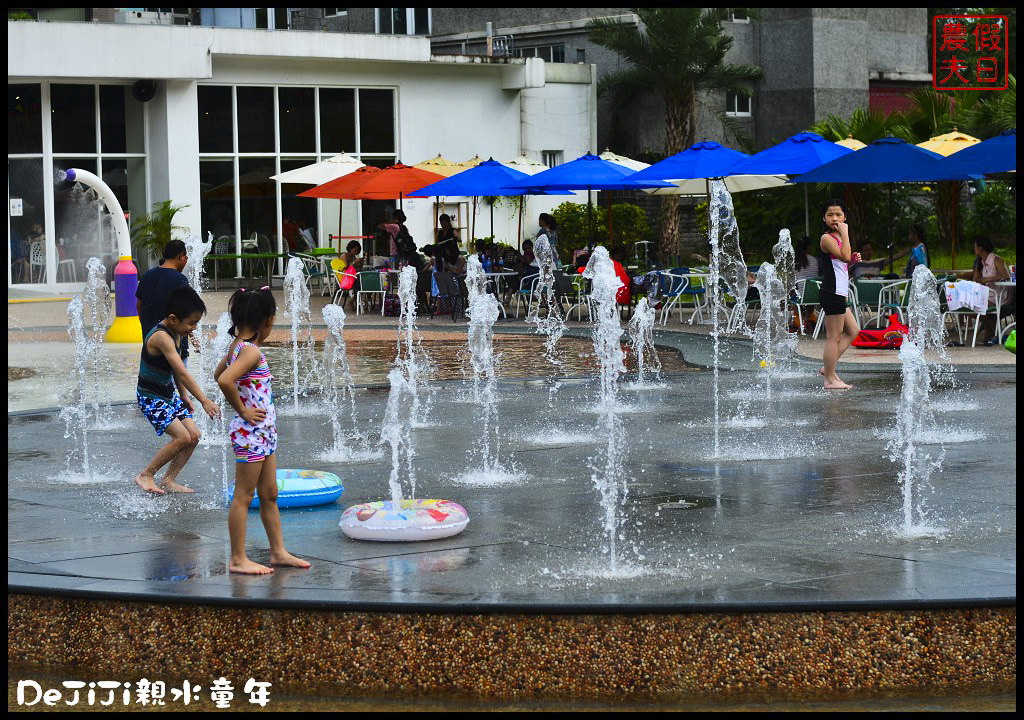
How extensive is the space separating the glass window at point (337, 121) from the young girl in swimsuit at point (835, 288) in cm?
2079

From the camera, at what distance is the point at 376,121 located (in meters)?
32.8

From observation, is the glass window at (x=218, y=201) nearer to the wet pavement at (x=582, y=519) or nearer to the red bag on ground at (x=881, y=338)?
the red bag on ground at (x=881, y=338)

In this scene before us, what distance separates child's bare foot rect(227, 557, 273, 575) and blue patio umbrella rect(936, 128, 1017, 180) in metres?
12.5

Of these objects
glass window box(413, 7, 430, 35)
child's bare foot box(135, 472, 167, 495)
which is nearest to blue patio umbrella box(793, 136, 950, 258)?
child's bare foot box(135, 472, 167, 495)

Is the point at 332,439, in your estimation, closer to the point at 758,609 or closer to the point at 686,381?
the point at 686,381

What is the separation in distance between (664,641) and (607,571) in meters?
0.79

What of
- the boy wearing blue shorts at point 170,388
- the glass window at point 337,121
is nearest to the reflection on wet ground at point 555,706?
the boy wearing blue shorts at point 170,388

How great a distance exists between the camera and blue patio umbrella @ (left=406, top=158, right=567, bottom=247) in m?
22.4

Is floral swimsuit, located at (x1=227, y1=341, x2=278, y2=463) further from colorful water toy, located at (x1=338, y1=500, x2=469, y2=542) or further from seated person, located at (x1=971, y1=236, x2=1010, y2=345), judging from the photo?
seated person, located at (x1=971, y1=236, x2=1010, y2=345)

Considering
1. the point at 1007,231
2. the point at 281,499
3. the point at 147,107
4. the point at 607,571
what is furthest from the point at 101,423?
the point at 1007,231

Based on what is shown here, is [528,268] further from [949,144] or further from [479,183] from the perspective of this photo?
[949,144]

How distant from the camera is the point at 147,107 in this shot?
30078 millimetres

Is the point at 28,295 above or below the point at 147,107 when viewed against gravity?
below

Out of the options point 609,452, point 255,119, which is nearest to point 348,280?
point 255,119
